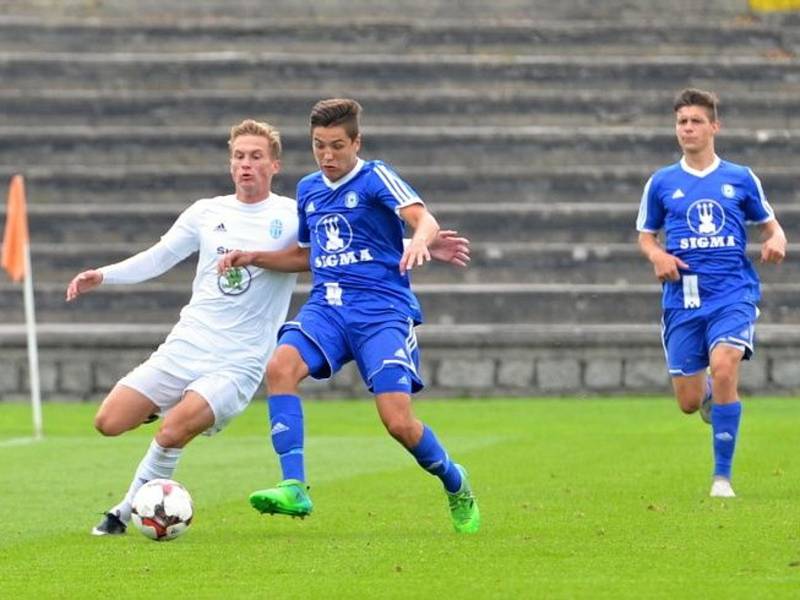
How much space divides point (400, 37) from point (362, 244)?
20.1 meters

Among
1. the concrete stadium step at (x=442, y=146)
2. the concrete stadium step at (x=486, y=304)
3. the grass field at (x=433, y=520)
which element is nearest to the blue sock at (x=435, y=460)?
the grass field at (x=433, y=520)

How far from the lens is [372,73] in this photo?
3069 cm

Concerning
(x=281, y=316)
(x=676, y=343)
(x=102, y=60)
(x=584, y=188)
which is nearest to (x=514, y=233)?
(x=584, y=188)

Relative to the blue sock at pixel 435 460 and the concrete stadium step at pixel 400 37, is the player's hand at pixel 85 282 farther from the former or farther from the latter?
the concrete stadium step at pixel 400 37

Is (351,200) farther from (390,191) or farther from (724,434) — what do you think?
(724,434)

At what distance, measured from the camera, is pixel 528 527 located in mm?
11578

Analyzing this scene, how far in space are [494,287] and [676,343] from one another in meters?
12.8

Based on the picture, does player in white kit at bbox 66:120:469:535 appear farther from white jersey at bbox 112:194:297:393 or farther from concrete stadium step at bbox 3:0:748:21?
concrete stadium step at bbox 3:0:748:21

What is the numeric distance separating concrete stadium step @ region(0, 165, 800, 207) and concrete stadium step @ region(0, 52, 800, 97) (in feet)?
6.86

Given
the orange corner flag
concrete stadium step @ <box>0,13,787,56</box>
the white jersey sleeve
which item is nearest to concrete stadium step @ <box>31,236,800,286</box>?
concrete stadium step @ <box>0,13,787,56</box>

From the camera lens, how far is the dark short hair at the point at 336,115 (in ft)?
37.4

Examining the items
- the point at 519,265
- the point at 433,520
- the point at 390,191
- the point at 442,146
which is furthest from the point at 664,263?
the point at 442,146

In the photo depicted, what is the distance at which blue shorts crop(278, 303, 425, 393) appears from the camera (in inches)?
446

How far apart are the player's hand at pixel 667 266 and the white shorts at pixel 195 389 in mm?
3033
